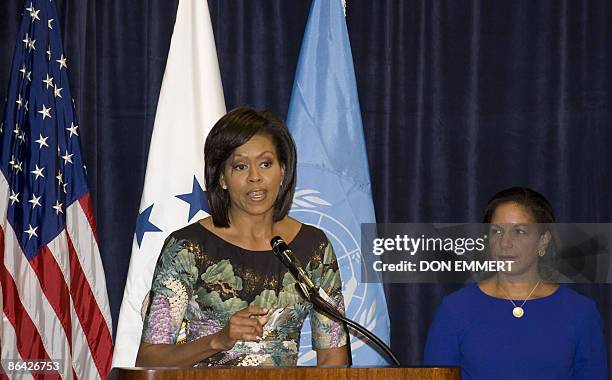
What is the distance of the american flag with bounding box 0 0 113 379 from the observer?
151 inches

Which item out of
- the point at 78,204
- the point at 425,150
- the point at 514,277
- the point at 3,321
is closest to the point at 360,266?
the point at 425,150

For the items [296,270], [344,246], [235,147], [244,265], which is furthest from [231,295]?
[344,246]

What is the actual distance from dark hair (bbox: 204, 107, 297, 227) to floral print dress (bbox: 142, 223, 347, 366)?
11cm

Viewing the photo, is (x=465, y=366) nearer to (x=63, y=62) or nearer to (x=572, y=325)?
(x=572, y=325)

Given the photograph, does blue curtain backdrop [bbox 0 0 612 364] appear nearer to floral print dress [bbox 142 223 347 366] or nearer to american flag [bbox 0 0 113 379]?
american flag [bbox 0 0 113 379]

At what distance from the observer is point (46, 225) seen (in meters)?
3.89

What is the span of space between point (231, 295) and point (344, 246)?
1.55 meters

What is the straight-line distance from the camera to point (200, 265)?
2.57 metres

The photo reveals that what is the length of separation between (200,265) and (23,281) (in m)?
1.58

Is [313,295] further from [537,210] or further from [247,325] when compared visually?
[537,210]

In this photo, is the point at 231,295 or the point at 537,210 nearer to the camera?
the point at 231,295

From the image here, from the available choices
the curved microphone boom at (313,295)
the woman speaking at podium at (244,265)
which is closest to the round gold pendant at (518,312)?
the woman speaking at podium at (244,265)

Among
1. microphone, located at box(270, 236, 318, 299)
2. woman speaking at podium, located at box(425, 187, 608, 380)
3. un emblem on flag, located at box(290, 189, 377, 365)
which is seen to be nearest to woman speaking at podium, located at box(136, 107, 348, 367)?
microphone, located at box(270, 236, 318, 299)

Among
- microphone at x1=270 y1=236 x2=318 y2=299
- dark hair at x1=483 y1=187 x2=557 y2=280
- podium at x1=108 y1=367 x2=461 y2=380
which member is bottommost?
podium at x1=108 y1=367 x2=461 y2=380
